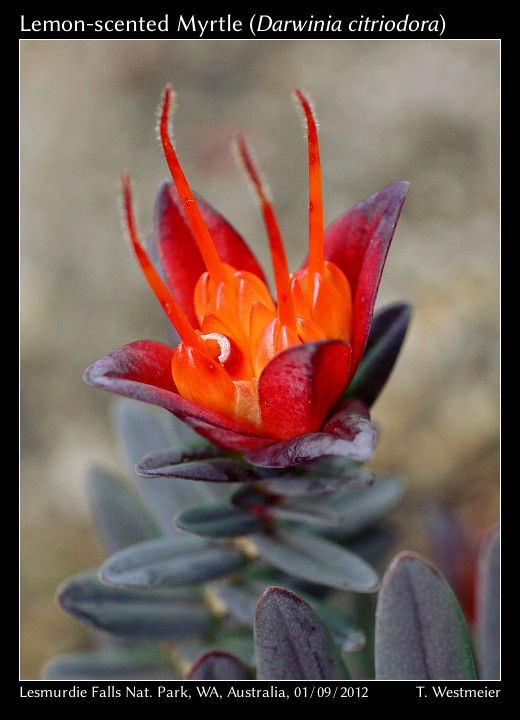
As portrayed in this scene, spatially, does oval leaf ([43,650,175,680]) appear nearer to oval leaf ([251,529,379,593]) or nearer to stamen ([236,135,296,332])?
oval leaf ([251,529,379,593])

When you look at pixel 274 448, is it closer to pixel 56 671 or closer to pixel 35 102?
pixel 56 671

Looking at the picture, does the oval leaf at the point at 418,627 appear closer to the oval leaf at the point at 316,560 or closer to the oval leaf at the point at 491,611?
the oval leaf at the point at 316,560

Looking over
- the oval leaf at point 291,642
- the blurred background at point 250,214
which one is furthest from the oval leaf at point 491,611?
the blurred background at point 250,214

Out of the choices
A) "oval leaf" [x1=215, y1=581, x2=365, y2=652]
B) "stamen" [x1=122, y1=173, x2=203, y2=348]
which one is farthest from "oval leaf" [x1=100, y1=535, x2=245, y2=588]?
"stamen" [x1=122, y1=173, x2=203, y2=348]

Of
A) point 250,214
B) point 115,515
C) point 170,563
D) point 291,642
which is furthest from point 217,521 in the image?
point 250,214

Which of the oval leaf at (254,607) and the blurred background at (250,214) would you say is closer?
the oval leaf at (254,607)
